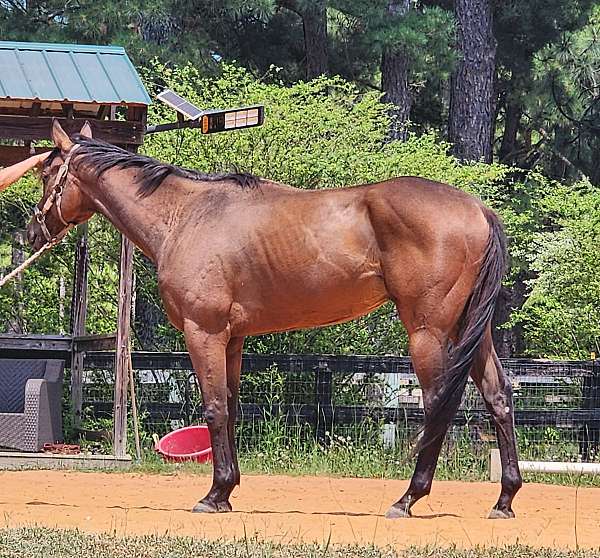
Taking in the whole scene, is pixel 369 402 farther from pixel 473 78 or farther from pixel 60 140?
pixel 473 78

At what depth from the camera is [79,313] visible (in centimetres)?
1139

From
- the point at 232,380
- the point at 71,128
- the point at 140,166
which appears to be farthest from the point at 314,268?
the point at 71,128

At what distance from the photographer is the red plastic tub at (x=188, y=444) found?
9756 millimetres

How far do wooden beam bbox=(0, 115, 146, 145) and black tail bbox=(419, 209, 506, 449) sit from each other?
392 cm

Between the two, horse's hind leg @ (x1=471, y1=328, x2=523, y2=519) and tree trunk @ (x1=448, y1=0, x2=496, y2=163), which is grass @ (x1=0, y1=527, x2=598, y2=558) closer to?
horse's hind leg @ (x1=471, y1=328, x2=523, y2=519)

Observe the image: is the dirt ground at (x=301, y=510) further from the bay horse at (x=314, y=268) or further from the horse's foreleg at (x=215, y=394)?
the bay horse at (x=314, y=268)

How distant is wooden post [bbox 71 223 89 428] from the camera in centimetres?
1099

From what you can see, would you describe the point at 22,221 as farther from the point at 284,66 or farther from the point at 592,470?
the point at 592,470

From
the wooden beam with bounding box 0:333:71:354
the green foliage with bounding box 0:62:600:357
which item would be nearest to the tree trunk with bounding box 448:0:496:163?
the green foliage with bounding box 0:62:600:357

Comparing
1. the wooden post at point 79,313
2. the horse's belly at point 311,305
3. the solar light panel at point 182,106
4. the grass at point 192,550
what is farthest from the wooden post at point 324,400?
the grass at point 192,550

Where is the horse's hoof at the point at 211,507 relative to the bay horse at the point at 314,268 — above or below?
below

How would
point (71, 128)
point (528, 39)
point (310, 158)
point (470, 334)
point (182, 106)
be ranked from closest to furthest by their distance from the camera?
point (470, 334) < point (182, 106) < point (71, 128) < point (310, 158) < point (528, 39)

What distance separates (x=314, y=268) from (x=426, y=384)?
98 cm

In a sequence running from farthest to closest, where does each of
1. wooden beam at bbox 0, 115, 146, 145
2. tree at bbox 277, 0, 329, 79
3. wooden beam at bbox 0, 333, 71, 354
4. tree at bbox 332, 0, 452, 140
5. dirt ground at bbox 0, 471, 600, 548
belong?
tree at bbox 277, 0, 329, 79
tree at bbox 332, 0, 452, 140
wooden beam at bbox 0, 333, 71, 354
wooden beam at bbox 0, 115, 146, 145
dirt ground at bbox 0, 471, 600, 548
